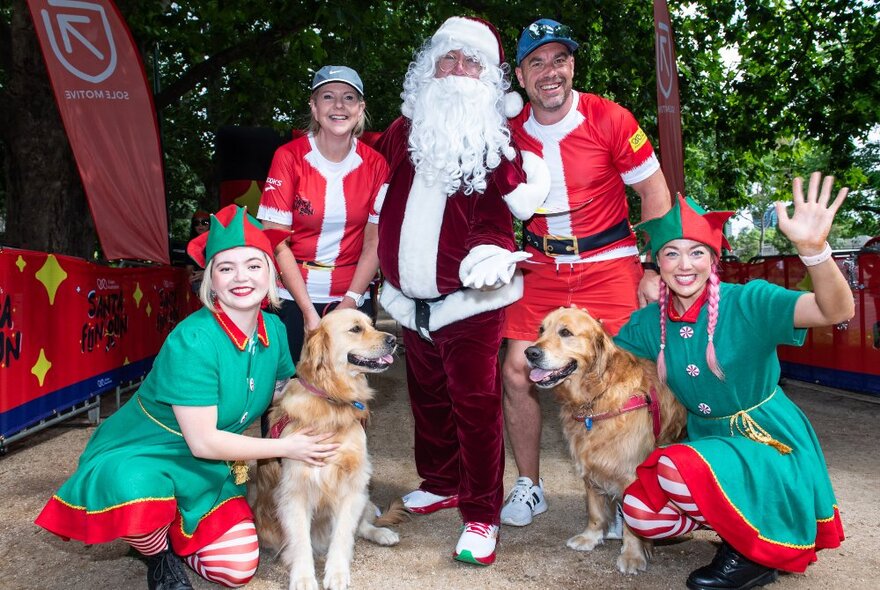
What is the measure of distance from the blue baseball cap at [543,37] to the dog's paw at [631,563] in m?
2.52

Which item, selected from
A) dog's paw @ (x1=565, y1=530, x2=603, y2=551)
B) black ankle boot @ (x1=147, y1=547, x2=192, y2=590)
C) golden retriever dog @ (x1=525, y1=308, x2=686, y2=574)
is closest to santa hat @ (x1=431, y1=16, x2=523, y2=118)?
golden retriever dog @ (x1=525, y1=308, x2=686, y2=574)

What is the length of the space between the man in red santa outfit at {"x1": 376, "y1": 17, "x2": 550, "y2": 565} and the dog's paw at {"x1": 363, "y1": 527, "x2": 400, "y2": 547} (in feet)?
1.32

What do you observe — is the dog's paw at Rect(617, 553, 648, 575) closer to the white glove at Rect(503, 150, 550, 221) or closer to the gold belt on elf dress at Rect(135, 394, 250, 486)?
the white glove at Rect(503, 150, 550, 221)

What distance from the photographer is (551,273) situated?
12.3 feet

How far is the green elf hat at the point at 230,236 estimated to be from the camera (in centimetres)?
280

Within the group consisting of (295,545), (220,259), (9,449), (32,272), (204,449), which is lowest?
(9,449)

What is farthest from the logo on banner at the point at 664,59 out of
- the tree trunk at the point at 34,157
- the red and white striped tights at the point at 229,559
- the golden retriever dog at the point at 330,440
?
the red and white striped tights at the point at 229,559

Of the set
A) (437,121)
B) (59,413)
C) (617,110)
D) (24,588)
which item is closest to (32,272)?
(59,413)

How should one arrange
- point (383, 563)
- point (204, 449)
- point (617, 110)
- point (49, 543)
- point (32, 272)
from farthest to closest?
point (32, 272)
point (617, 110)
point (49, 543)
point (383, 563)
point (204, 449)

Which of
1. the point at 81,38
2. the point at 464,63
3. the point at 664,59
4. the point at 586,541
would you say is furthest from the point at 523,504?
the point at 664,59

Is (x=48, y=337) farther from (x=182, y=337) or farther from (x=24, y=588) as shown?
(x=182, y=337)

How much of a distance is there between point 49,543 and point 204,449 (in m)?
1.38

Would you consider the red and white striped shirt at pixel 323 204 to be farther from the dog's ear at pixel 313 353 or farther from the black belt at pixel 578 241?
the black belt at pixel 578 241

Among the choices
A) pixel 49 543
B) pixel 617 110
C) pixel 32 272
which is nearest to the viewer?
pixel 49 543
